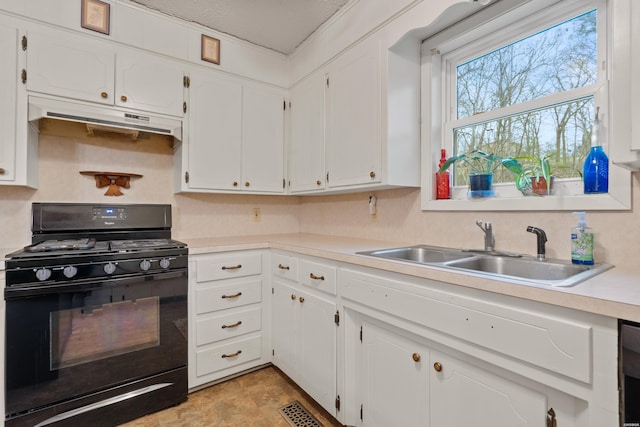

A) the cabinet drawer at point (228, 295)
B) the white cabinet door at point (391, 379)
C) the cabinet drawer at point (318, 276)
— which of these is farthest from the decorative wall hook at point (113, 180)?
the white cabinet door at point (391, 379)

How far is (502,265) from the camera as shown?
1412mm

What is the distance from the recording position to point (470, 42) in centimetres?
176

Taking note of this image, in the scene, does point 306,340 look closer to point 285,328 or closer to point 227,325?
point 285,328

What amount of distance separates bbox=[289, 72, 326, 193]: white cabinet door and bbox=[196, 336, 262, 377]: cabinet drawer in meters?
1.20

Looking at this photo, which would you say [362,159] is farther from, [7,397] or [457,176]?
[7,397]

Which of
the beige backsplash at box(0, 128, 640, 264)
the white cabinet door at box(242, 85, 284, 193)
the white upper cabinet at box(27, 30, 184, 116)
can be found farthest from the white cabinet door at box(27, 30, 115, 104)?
the white cabinet door at box(242, 85, 284, 193)

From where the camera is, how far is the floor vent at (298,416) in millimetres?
1628

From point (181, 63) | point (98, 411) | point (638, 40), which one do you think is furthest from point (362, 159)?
point (98, 411)

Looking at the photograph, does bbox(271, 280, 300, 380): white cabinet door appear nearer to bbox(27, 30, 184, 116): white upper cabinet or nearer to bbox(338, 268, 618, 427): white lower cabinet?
bbox(338, 268, 618, 427): white lower cabinet

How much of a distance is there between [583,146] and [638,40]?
62 cm

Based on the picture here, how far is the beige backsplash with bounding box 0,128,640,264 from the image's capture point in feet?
4.36

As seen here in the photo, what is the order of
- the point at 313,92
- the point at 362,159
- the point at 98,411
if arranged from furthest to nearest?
the point at 313,92, the point at 362,159, the point at 98,411

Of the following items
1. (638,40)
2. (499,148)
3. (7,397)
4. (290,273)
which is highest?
(638,40)

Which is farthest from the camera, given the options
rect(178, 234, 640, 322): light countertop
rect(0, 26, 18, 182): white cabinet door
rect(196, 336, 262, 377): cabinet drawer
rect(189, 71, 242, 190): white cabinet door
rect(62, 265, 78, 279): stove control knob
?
rect(189, 71, 242, 190): white cabinet door
